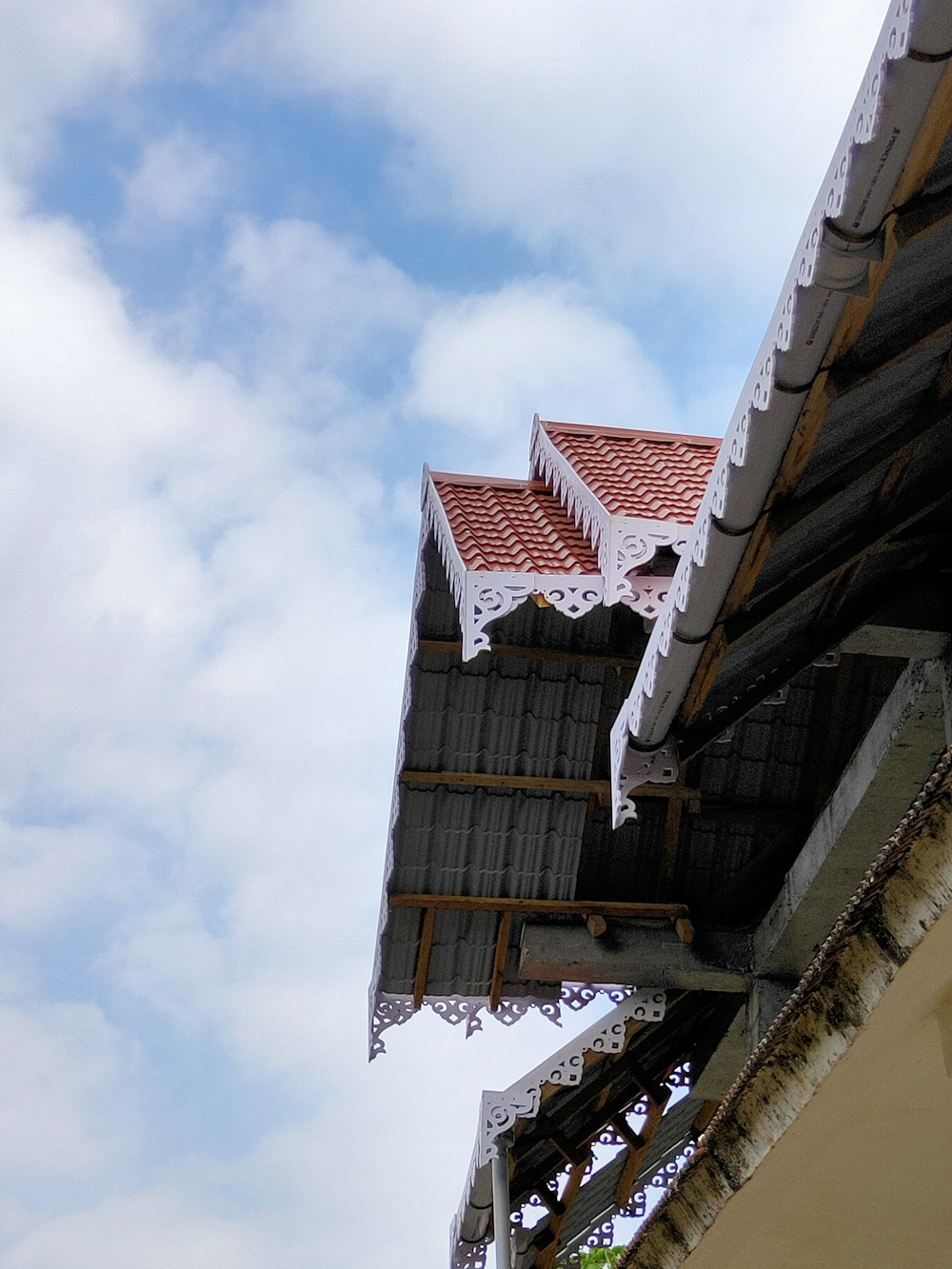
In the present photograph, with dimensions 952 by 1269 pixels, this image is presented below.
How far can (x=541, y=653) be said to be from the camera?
768 centimetres

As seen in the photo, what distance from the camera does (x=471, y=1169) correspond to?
363 inches

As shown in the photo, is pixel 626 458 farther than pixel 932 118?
Yes

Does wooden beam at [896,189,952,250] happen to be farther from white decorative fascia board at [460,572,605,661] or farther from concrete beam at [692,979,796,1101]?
concrete beam at [692,979,796,1101]

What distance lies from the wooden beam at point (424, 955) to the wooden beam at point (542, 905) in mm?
79

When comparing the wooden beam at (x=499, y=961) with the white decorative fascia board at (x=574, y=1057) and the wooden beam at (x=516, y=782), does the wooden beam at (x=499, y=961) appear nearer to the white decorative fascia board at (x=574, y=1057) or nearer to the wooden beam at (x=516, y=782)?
the white decorative fascia board at (x=574, y=1057)

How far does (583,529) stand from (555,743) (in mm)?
1281

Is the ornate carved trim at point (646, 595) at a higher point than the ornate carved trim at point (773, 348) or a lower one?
lower

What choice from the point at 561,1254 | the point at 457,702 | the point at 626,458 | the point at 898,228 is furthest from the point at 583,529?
the point at 561,1254

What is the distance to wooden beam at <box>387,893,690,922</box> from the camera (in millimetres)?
8352

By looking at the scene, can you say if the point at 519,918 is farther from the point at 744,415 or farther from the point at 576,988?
the point at 744,415

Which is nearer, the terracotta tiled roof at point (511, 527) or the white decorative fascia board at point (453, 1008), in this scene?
the terracotta tiled roof at point (511, 527)

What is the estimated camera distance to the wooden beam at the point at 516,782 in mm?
7977

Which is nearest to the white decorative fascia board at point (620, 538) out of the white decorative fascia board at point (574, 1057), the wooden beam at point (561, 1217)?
the white decorative fascia board at point (574, 1057)

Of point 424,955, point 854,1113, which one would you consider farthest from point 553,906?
point 854,1113
